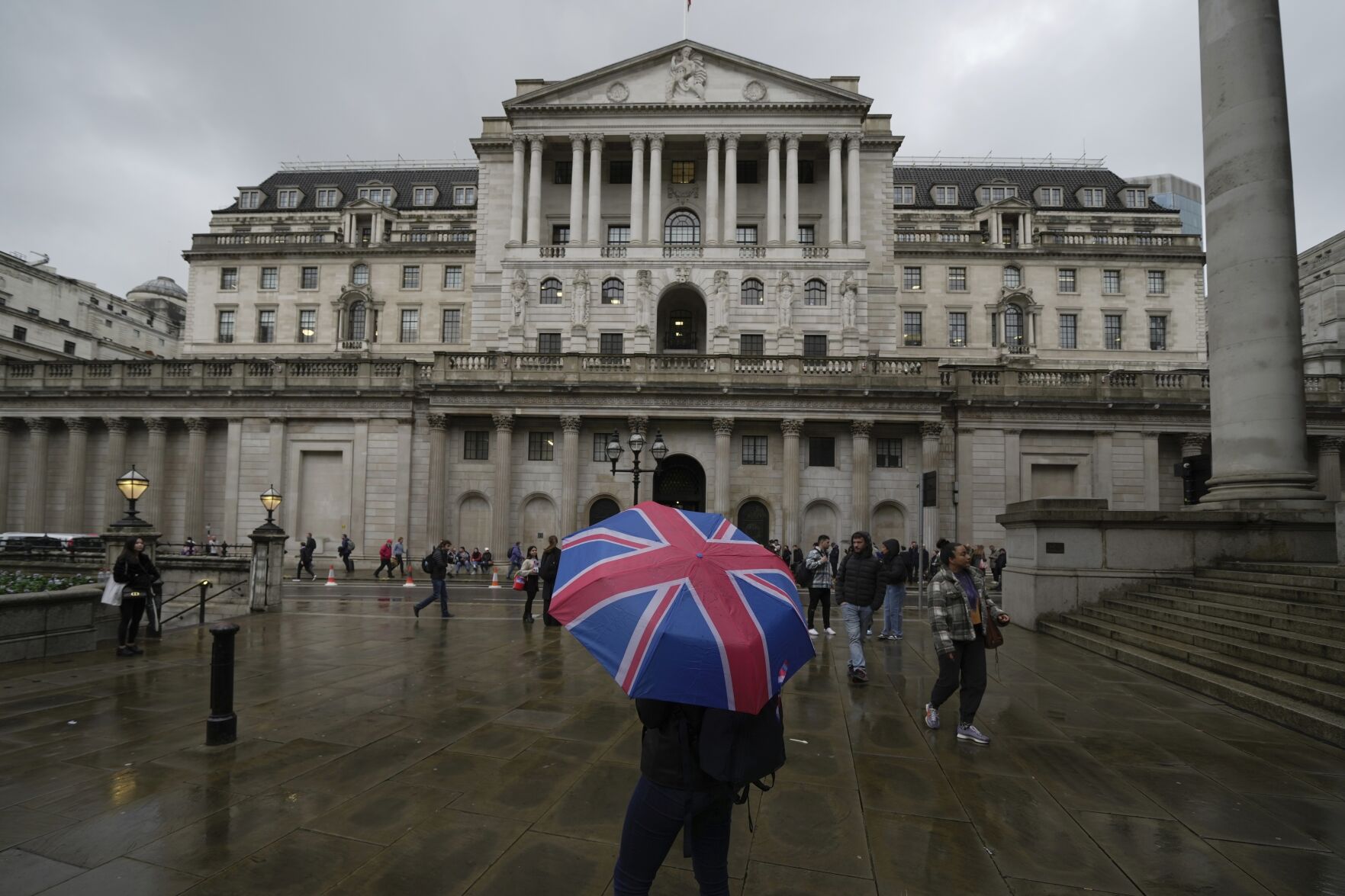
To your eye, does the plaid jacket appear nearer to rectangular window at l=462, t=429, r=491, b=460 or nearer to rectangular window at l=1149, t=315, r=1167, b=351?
rectangular window at l=462, t=429, r=491, b=460

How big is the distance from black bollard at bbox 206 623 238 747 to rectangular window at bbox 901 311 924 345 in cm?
4892

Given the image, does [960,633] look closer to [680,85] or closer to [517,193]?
[517,193]

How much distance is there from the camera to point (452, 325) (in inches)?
2004

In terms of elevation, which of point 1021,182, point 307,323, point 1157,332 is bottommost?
point 1157,332

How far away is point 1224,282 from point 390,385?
29.9m

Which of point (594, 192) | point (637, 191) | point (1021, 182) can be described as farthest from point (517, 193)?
point (1021, 182)

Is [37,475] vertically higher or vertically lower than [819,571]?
higher

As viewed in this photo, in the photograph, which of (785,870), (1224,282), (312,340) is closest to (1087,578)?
(1224,282)

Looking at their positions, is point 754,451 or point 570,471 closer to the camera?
point 570,471

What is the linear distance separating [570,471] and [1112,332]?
139ft

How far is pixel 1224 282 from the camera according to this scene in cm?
1438

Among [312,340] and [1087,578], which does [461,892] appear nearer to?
[1087,578]

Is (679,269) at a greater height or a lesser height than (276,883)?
greater

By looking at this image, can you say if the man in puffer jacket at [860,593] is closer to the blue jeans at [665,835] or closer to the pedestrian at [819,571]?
the pedestrian at [819,571]
